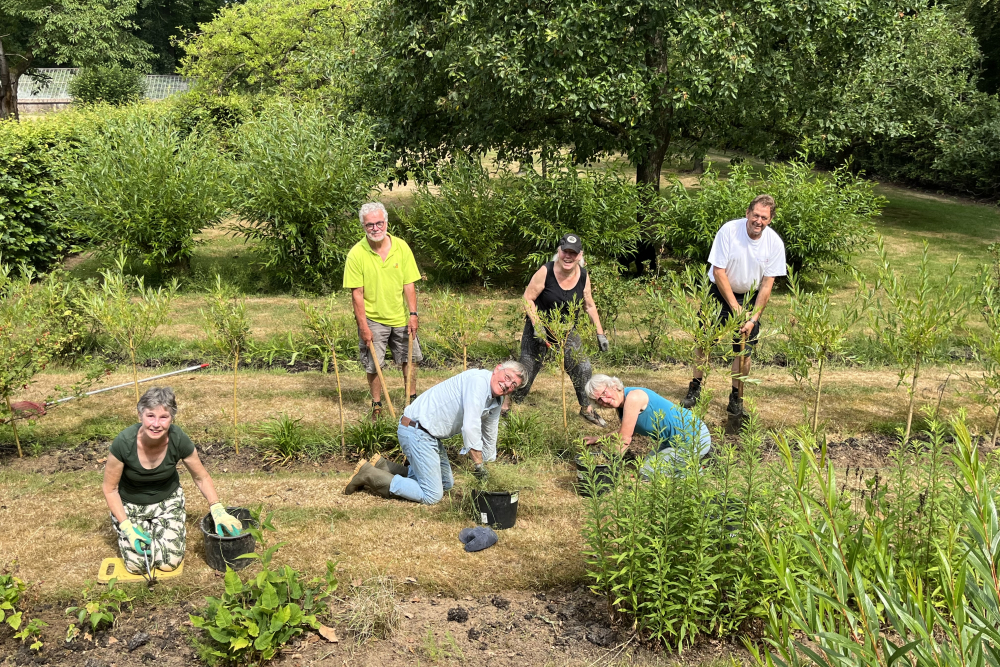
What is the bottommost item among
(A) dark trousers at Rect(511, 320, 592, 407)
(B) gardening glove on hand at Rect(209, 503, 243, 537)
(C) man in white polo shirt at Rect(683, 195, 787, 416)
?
(B) gardening glove on hand at Rect(209, 503, 243, 537)

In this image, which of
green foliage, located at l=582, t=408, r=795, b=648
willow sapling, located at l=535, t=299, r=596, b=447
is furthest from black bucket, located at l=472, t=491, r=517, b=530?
willow sapling, located at l=535, t=299, r=596, b=447

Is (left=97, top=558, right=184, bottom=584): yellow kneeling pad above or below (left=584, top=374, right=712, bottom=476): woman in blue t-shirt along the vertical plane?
below

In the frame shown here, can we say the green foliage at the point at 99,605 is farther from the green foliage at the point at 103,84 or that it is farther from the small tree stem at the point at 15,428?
the green foliage at the point at 103,84

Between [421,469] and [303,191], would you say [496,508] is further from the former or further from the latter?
[303,191]

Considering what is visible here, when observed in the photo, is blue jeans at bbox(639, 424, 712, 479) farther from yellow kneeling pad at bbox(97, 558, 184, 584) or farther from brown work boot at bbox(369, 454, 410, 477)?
yellow kneeling pad at bbox(97, 558, 184, 584)

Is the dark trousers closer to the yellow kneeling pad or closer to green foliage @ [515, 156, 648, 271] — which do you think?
the yellow kneeling pad

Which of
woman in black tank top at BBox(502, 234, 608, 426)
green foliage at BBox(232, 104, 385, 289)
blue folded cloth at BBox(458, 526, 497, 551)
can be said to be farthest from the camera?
green foliage at BBox(232, 104, 385, 289)

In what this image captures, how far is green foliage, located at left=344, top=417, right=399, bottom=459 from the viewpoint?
6492mm

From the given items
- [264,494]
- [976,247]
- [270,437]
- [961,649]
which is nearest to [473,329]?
[270,437]

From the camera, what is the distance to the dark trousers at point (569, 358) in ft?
22.6

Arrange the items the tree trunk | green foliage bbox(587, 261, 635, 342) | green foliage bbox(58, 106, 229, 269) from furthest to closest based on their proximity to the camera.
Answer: the tree trunk
green foliage bbox(58, 106, 229, 269)
green foliage bbox(587, 261, 635, 342)

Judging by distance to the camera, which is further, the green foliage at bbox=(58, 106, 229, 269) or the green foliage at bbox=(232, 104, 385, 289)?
the green foliage at bbox=(232, 104, 385, 289)

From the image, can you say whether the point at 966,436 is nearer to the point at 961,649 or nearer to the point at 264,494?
the point at 961,649

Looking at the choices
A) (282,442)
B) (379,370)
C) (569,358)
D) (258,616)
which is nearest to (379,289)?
(379,370)
